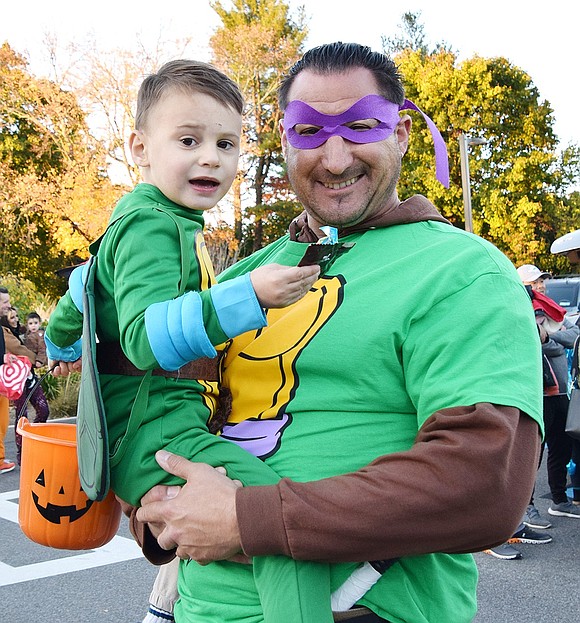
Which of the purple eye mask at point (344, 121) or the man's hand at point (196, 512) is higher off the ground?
the purple eye mask at point (344, 121)

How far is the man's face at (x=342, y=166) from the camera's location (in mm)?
2031

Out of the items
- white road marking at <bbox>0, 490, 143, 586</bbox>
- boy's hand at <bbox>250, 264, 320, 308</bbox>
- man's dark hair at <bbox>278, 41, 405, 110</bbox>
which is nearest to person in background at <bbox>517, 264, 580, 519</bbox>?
white road marking at <bbox>0, 490, 143, 586</bbox>

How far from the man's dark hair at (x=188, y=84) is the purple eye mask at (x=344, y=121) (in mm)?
171

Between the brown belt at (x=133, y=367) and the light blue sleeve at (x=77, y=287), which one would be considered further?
the light blue sleeve at (x=77, y=287)

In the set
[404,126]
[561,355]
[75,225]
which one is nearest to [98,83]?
[75,225]

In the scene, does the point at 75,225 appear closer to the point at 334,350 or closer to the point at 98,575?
the point at 98,575

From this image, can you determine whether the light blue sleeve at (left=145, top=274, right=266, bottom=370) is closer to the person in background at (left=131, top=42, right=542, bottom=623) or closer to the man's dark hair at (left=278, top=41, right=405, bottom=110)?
the person in background at (left=131, top=42, right=542, bottom=623)

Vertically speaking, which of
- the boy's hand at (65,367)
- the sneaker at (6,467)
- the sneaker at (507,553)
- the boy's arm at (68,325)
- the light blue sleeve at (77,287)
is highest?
the light blue sleeve at (77,287)

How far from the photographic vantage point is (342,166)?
203cm

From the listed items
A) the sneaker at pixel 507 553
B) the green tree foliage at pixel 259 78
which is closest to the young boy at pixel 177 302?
the sneaker at pixel 507 553

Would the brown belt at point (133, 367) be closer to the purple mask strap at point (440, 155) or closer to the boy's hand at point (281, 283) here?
the boy's hand at point (281, 283)

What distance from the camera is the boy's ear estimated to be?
2.18 meters

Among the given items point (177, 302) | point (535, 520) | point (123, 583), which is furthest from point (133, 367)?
point (535, 520)

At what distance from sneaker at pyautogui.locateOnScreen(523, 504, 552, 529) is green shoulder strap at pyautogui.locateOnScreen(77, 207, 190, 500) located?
5.03 metres
